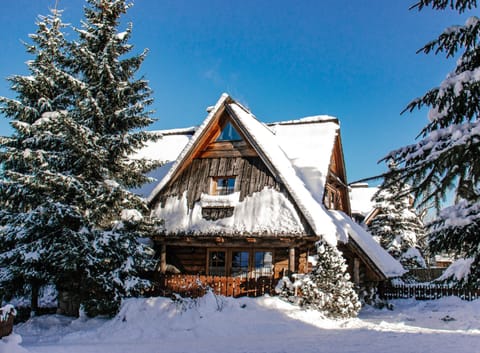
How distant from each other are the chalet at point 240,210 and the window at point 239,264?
0.04 meters

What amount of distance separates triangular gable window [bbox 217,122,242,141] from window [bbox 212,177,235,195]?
1.81 m

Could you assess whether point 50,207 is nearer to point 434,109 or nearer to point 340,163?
point 434,109

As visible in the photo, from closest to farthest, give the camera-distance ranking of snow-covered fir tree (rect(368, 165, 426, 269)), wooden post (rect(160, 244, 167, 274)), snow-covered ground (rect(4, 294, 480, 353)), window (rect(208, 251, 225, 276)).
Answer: snow-covered ground (rect(4, 294, 480, 353)) → wooden post (rect(160, 244, 167, 274)) → window (rect(208, 251, 225, 276)) → snow-covered fir tree (rect(368, 165, 426, 269))

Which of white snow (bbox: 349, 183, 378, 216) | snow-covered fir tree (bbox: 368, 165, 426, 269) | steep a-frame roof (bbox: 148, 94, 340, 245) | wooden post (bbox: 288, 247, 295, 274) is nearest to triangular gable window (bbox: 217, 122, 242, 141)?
steep a-frame roof (bbox: 148, 94, 340, 245)

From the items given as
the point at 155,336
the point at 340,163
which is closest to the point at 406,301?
the point at 340,163

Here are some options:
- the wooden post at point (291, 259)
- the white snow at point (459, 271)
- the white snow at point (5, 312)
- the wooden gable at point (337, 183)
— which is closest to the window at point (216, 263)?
the wooden post at point (291, 259)

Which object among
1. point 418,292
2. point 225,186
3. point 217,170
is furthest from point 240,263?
point 418,292

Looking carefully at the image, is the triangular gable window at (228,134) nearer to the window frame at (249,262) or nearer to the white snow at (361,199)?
the window frame at (249,262)

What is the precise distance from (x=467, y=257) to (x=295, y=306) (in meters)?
8.76

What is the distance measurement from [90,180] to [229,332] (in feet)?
22.3

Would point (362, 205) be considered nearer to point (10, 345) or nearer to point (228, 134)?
point (228, 134)

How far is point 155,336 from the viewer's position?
455 inches

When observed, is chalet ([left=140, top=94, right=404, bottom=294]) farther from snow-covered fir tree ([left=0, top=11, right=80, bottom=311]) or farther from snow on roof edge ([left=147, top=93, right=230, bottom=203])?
snow-covered fir tree ([left=0, top=11, right=80, bottom=311])

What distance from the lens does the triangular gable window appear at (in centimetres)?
1898
